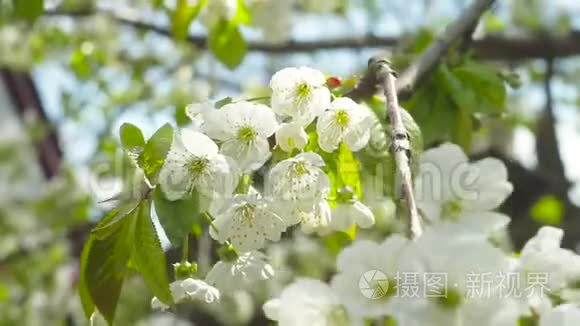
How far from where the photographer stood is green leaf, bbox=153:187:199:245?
83 cm

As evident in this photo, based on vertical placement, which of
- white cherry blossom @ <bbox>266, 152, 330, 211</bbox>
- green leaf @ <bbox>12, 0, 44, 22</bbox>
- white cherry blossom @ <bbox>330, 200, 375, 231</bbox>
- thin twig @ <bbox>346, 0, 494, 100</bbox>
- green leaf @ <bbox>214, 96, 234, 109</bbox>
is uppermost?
green leaf @ <bbox>12, 0, 44, 22</bbox>

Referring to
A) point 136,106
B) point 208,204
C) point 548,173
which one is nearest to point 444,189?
point 208,204

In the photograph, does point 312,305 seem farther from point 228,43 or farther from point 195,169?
point 228,43

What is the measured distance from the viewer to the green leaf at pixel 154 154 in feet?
2.89

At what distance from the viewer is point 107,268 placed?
0.90m

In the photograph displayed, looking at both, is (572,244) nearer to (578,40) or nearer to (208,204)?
(578,40)

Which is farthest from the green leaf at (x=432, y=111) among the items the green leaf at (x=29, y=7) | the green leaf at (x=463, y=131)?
the green leaf at (x=29, y=7)

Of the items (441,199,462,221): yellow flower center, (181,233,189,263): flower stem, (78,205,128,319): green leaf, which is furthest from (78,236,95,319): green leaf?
(441,199,462,221): yellow flower center

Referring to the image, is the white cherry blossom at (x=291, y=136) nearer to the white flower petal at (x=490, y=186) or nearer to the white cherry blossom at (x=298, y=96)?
the white cherry blossom at (x=298, y=96)

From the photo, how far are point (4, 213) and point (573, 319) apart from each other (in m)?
4.01

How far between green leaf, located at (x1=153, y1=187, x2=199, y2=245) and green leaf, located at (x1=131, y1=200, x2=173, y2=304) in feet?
0.06

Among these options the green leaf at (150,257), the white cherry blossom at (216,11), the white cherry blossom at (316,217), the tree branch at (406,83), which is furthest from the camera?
the white cherry blossom at (216,11)

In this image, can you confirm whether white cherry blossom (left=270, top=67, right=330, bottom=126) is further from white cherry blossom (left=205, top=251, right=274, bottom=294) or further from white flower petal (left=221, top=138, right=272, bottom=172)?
white cherry blossom (left=205, top=251, right=274, bottom=294)

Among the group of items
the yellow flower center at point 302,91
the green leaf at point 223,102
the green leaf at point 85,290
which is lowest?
the green leaf at point 85,290
